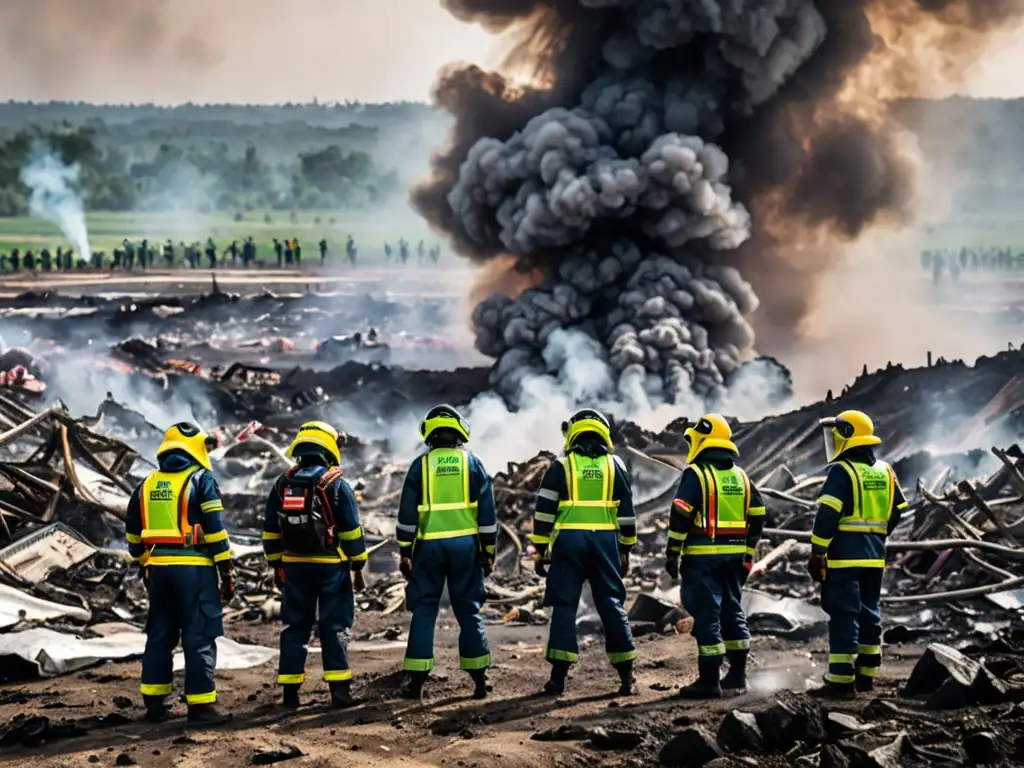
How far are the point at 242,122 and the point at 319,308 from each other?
15350mm

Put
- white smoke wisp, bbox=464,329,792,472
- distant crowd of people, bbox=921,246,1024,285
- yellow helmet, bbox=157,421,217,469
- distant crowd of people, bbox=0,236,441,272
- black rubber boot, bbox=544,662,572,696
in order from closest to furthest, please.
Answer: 1. yellow helmet, bbox=157,421,217,469
2. black rubber boot, bbox=544,662,572,696
3. white smoke wisp, bbox=464,329,792,472
4. distant crowd of people, bbox=921,246,1024,285
5. distant crowd of people, bbox=0,236,441,272

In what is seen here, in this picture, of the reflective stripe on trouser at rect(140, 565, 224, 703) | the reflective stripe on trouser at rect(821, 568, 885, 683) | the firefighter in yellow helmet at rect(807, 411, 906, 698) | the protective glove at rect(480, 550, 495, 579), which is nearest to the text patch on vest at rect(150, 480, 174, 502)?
the reflective stripe on trouser at rect(140, 565, 224, 703)

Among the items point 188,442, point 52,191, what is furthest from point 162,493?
point 52,191

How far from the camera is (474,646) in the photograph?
8797mm

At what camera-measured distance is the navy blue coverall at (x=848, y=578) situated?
8.84m

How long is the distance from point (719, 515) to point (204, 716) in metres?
3.46

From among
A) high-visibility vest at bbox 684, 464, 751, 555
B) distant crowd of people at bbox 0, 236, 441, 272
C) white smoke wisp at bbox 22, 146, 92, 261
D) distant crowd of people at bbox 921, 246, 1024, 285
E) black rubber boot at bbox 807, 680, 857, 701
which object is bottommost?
black rubber boot at bbox 807, 680, 857, 701

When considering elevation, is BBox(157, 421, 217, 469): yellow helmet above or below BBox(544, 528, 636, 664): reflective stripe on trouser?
above

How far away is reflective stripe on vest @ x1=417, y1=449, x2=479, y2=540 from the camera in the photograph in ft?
29.1

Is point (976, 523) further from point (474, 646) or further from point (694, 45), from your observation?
point (694, 45)

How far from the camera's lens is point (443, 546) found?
8.85 metres

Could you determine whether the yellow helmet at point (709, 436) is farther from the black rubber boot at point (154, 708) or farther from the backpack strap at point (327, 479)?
the black rubber boot at point (154, 708)

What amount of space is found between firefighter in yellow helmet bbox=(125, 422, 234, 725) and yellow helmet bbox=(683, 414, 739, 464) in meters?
3.12

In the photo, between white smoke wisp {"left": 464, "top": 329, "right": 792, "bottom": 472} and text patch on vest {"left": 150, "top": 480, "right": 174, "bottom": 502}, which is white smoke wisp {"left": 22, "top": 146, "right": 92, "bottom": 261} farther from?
text patch on vest {"left": 150, "top": 480, "right": 174, "bottom": 502}
